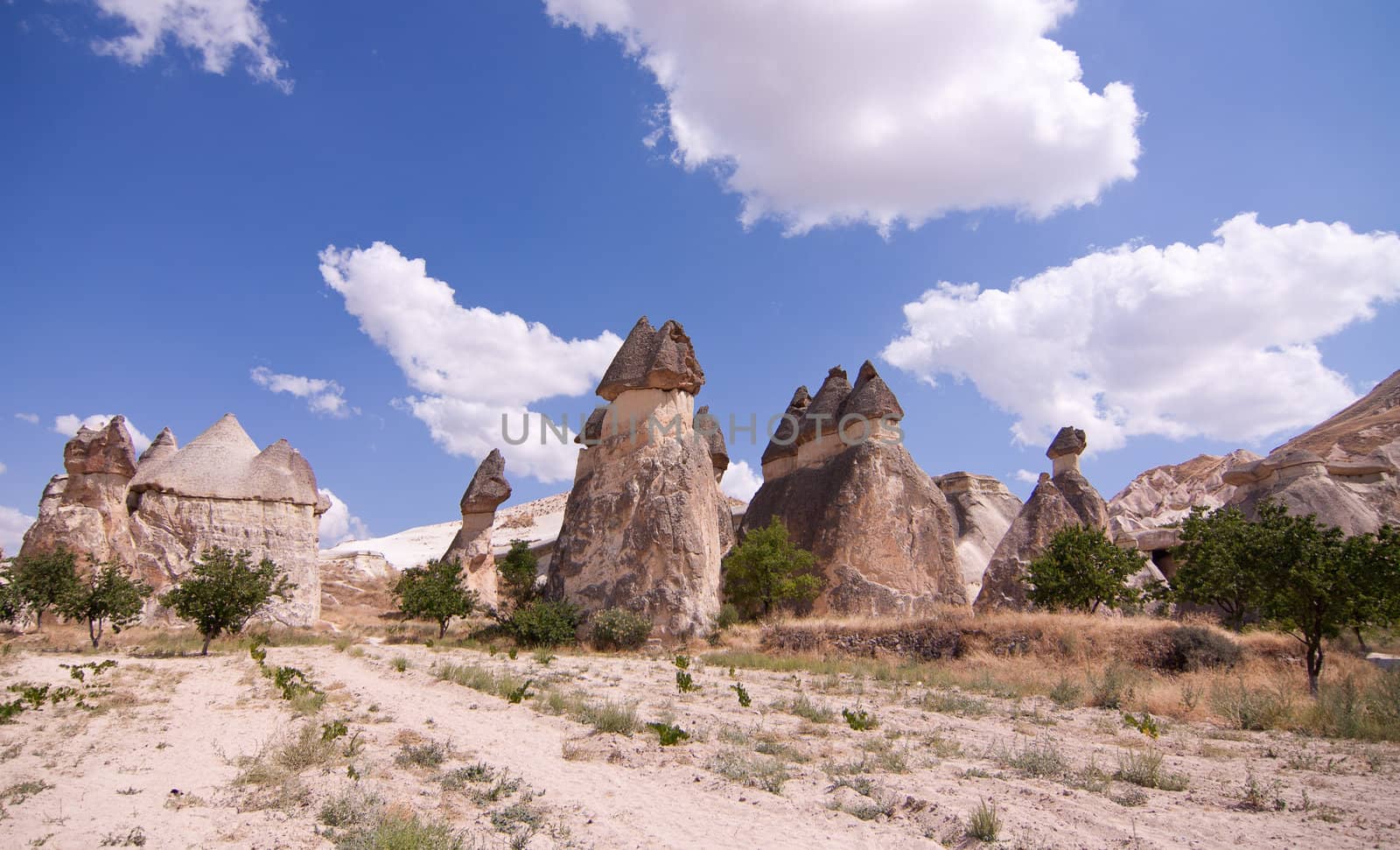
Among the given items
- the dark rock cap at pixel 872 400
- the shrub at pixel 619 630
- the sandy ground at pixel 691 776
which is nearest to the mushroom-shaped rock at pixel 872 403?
the dark rock cap at pixel 872 400

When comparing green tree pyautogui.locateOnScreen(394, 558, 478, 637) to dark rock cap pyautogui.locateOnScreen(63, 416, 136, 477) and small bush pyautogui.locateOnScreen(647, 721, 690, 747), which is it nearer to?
Answer: dark rock cap pyautogui.locateOnScreen(63, 416, 136, 477)

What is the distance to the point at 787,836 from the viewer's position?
425cm

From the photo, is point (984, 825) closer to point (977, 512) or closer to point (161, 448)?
point (161, 448)

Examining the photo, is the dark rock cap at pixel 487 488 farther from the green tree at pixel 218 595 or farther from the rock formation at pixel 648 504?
the green tree at pixel 218 595

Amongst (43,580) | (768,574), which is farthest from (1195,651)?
(43,580)

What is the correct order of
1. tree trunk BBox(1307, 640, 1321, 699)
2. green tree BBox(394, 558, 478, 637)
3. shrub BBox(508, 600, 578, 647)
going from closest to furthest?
tree trunk BBox(1307, 640, 1321, 699) < shrub BBox(508, 600, 578, 647) < green tree BBox(394, 558, 478, 637)

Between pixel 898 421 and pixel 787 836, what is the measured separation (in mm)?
18285

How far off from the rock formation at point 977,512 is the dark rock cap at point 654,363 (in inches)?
563

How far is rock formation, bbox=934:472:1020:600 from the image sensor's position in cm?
2797

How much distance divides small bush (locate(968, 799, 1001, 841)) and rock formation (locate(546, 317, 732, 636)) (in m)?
11.3

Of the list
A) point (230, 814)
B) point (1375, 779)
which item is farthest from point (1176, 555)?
point (230, 814)

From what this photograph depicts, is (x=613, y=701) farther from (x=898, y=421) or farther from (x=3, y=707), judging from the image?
(x=898, y=421)

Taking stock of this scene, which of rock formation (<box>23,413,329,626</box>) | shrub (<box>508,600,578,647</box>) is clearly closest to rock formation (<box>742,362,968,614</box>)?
shrub (<box>508,600,578,647</box>)

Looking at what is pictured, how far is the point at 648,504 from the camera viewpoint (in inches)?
642
